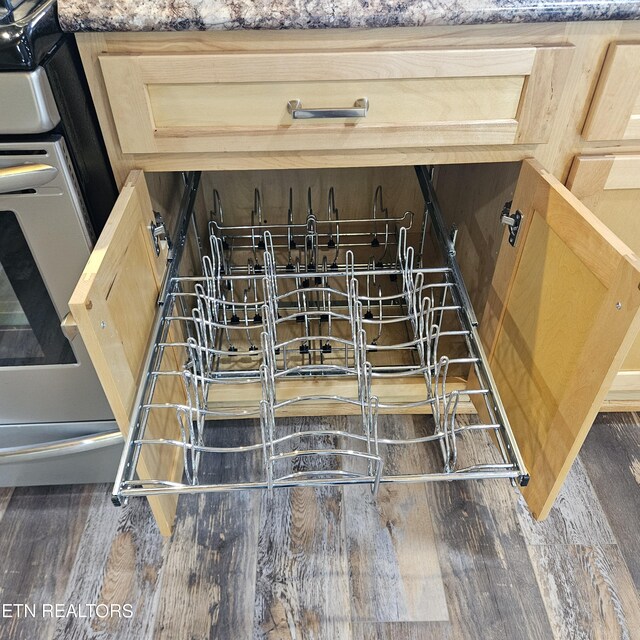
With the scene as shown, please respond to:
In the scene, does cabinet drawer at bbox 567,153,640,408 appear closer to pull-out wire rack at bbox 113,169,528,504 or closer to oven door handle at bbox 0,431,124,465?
pull-out wire rack at bbox 113,169,528,504

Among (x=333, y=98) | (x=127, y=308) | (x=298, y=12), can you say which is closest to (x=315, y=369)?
(x=127, y=308)

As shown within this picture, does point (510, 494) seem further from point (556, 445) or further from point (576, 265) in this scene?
point (576, 265)

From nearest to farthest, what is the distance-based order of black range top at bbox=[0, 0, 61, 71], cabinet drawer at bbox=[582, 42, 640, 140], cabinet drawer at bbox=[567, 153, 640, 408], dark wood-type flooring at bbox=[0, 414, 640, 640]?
black range top at bbox=[0, 0, 61, 71] → cabinet drawer at bbox=[582, 42, 640, 140] → cabinet drawer at bbox=[567, 153, 640, 408] → dark wood-type flooring at bbox=[0, 414, 640, 640]

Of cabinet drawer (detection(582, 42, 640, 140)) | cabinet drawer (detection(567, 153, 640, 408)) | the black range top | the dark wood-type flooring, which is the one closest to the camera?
the black range top

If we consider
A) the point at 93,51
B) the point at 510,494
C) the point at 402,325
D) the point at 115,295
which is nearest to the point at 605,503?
the point at 510,494

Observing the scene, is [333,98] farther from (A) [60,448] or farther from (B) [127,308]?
(A) [60,448]

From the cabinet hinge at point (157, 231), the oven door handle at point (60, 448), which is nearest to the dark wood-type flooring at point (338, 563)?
the oven door handle at point (60, 448)

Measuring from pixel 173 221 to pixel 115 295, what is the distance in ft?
1.46

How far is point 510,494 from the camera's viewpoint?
1180 mm

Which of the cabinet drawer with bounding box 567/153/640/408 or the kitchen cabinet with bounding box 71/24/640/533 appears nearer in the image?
the kitchen cabinet with bounding box 71/24/640/533

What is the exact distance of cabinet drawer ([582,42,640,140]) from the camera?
Result: 78 cm

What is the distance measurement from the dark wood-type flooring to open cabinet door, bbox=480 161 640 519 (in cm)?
26

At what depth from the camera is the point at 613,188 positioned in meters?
0.91

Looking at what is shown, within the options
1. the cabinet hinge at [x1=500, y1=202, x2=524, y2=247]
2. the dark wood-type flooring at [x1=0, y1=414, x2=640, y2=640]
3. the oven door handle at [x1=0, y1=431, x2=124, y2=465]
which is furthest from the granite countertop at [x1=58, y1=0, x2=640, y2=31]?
the dark wood-type flooring at [x1=0, y1=414, x2=640, y2=640]
